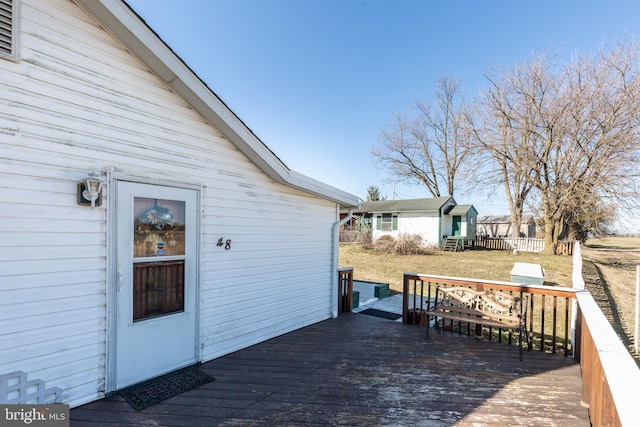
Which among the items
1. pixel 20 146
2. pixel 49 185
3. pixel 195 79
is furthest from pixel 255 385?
pixel 195 79

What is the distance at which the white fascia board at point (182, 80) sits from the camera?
260 cm

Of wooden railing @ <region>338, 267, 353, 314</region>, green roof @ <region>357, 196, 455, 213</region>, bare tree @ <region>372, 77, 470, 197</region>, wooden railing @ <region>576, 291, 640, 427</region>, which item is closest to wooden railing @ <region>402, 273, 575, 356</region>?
wooden railing @ <region>338, 267, 353, 314</region>

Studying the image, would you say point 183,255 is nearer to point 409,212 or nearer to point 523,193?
point 409,212

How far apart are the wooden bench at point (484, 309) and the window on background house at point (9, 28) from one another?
17.7 feet

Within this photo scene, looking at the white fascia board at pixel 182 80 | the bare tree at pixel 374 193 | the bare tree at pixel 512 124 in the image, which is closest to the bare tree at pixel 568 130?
the bare tree at pixel 512 124

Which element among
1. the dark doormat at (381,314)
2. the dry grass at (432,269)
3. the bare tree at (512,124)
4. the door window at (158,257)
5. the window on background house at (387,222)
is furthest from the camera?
the window on background house at (387,222)

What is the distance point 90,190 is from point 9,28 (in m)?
1.30

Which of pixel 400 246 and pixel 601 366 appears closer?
pixel 601 366

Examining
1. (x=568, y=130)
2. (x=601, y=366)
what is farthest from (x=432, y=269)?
(x=568, y=130)

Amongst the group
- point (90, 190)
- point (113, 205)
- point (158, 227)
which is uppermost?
point (90, 190)

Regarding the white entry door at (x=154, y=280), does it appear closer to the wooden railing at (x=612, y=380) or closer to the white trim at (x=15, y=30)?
the white trim at (x=15, y=30)

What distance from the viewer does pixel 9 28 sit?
2.24m

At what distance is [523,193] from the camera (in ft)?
58.6

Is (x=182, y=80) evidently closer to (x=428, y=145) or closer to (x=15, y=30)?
(x=15, y=30)
